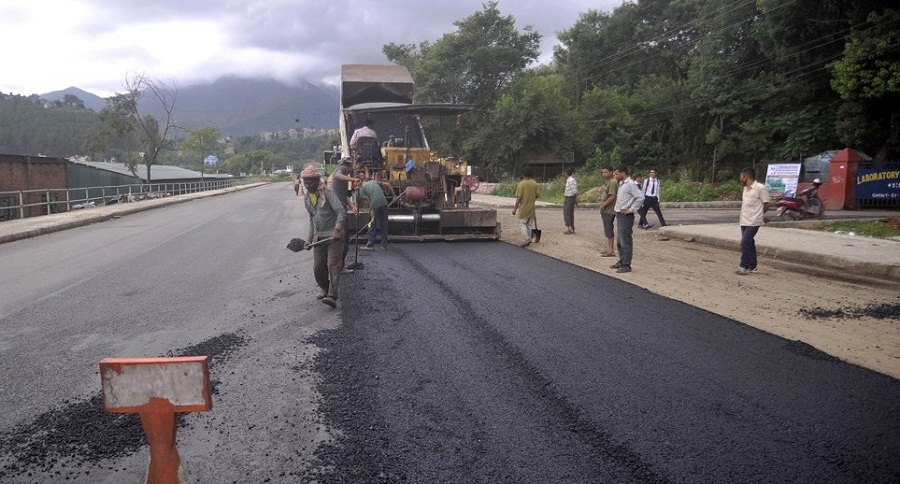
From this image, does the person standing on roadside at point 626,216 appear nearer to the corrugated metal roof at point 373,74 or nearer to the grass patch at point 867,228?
the grass patch at point 867,228

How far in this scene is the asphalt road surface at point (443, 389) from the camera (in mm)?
3057

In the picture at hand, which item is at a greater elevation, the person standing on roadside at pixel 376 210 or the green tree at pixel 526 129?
the green tree at pixel 526 129

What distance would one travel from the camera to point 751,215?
8.49 metres

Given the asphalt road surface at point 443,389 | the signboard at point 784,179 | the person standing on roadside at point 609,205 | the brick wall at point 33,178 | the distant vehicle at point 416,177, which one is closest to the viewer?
the asphalt road surface at point 443,389

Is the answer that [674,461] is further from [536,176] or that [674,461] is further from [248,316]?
[536,176]

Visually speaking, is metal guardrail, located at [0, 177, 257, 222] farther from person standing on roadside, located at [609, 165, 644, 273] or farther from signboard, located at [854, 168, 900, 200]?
signboard, located at [854, 168, 900, 200]

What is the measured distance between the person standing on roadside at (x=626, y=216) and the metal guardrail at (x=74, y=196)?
16.4 metres

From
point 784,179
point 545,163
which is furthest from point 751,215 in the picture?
point 545,163

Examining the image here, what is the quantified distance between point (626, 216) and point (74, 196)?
3132cm

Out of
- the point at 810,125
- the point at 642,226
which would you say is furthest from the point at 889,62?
the point at 642,226

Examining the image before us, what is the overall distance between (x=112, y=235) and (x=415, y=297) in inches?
408

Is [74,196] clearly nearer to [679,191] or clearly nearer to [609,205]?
[679,191]

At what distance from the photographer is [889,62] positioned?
1888 centimetres

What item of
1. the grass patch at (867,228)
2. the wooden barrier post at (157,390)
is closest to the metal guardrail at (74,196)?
the wooden barrier post at (157,390)
